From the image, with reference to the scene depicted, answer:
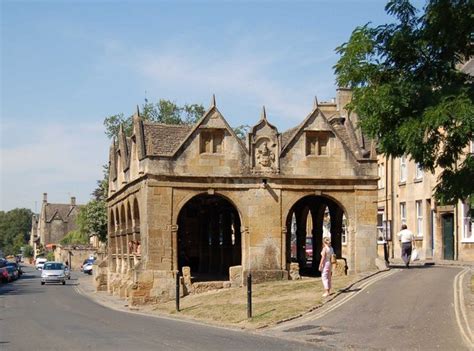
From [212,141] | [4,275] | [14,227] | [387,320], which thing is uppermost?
[212,141]

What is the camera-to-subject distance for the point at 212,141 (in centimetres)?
3219

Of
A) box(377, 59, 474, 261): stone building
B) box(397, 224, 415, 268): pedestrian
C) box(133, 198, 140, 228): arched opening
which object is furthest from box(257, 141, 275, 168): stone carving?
box(377, 59, 474, 261): stone building

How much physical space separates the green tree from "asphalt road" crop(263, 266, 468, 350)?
3.78 meters

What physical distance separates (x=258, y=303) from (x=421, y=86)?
1188 centimetres

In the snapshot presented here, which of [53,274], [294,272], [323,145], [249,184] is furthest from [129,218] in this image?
[53,274]

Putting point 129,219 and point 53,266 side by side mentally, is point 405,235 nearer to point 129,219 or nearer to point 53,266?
point 129,219

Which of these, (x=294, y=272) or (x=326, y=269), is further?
(x=294, y=272)

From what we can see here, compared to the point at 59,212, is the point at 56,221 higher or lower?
lower

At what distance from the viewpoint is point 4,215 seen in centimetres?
19162

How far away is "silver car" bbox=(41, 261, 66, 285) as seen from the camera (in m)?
54.6

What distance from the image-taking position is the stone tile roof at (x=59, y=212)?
140 metres

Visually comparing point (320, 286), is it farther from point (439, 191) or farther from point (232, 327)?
point (439, 191)

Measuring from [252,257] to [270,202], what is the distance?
2.44 meters

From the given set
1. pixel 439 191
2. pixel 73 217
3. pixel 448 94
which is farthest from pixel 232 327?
pixel 73 217
